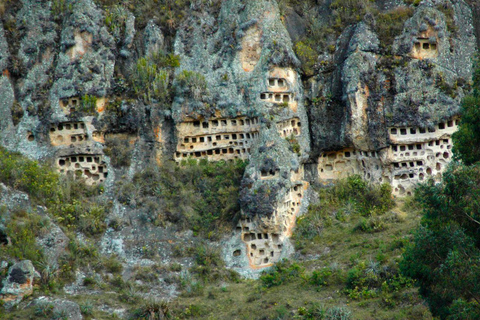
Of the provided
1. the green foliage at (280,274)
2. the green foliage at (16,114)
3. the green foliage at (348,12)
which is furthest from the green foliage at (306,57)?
the green foliage at (16,114)

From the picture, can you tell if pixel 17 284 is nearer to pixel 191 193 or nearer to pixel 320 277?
pixel 191 193

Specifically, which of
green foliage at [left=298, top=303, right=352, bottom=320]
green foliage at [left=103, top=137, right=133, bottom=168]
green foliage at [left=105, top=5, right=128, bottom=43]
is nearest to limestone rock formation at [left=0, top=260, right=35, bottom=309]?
green foliage at [left=103, top=137, right=133, bottom=168]

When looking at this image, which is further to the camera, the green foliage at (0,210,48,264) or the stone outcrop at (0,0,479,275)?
the stone outcrop at (0,0,479,275)

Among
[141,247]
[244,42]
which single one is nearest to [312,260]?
[141,247]

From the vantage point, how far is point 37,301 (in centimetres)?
3694

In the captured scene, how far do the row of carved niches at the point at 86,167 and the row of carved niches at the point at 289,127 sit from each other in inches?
396

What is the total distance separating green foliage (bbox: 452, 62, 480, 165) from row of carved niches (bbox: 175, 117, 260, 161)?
17.4m

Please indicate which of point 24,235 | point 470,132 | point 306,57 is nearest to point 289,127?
point 306,57

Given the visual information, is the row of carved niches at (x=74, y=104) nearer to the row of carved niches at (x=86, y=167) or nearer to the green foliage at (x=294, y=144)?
the row of carved niches at (x=86, y=167)

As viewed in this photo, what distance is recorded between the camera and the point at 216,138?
1853 inches

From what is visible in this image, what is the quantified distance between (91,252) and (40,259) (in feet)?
9.43

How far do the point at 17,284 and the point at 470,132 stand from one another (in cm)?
2086

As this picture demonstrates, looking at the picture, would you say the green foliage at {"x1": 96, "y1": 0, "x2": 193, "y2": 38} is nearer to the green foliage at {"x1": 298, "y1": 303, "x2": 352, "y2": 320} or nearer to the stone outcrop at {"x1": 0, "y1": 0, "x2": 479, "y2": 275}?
the stone outcrop at {"x1": 0, "y1": 0, "x2": 479, "y2": 275}

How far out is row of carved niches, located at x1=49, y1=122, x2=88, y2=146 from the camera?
45.5m
